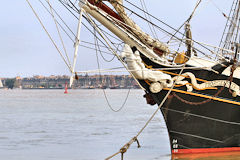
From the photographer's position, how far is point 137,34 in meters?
11.5

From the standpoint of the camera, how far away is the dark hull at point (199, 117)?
38.8ft

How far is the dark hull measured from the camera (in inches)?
465

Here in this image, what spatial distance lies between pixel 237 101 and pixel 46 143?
7.17m

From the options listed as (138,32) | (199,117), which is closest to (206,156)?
(199,117)

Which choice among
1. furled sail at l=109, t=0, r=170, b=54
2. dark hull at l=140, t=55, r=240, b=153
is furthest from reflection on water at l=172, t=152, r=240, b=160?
furled sail at l=109, t=0, r=170, b=54

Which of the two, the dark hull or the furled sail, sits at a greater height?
the furled sail

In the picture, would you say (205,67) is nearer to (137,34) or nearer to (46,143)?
(137,34)

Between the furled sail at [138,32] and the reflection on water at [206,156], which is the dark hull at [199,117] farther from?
the furled sail at [138,32]

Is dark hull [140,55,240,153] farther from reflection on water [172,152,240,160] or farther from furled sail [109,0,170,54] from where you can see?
furled sail [109,0,170,54]

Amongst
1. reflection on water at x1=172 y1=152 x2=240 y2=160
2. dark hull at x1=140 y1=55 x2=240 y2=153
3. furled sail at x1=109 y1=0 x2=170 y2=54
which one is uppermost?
furled sail at x1=109 y1=0 x2=170 y2=54

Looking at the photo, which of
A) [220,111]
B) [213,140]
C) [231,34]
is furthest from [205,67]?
[231,34]

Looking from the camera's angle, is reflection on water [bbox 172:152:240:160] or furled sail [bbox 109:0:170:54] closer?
furled sail [bbox 109:0:170:54]

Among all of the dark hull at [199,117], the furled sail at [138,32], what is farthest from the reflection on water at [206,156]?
the furled sail at [138,32]

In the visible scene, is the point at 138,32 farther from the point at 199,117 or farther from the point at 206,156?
the point at 206,156
